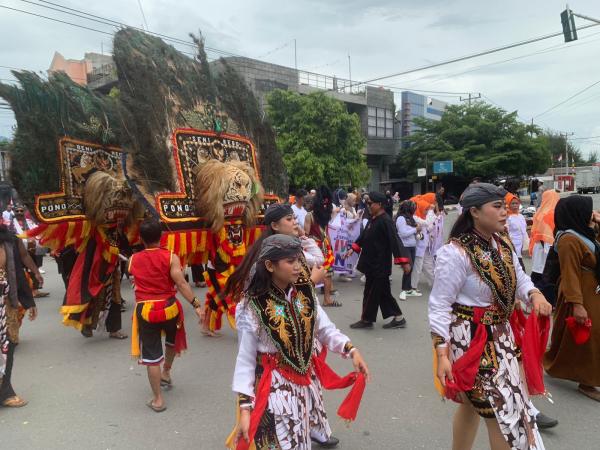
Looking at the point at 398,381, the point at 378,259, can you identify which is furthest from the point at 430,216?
the point at 398,381

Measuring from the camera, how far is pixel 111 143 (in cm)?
561

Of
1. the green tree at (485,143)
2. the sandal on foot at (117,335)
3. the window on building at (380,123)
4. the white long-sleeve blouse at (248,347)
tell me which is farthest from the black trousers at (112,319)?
the window on building at (380,123)

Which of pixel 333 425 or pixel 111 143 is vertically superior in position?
pixel 111 143

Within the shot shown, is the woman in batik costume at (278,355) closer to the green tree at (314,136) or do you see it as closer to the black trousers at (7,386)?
the black trousers at (7,386)

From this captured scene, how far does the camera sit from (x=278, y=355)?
7.04ft

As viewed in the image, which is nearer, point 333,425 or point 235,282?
point 235,282

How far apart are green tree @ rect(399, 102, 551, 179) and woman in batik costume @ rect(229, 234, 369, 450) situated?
28779 mm

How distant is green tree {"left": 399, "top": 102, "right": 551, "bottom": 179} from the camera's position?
28719 millimetres

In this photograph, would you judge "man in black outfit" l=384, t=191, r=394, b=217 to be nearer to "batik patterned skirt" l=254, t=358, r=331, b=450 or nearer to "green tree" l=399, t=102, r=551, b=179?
"batik patterned skirt" l=254, t=358, r=331, b=450

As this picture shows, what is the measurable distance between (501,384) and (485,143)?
30481 mm

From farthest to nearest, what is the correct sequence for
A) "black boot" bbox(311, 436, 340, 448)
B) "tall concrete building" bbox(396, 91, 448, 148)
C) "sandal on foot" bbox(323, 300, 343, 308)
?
1. "tall concrete building" bbox(396, 91, 448, 148)
2. "sandal on foot" bbox(323, 300, 343, 308)
3. "black boot" bbox(311, 436, 340, 448)

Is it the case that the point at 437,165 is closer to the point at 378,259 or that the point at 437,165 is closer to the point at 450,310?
the point at 378,259

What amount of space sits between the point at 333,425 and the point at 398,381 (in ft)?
3.05

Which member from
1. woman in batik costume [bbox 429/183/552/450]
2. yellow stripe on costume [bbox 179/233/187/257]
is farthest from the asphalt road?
Result: yellow stripe on costume [bbox 179/233/187/257]
